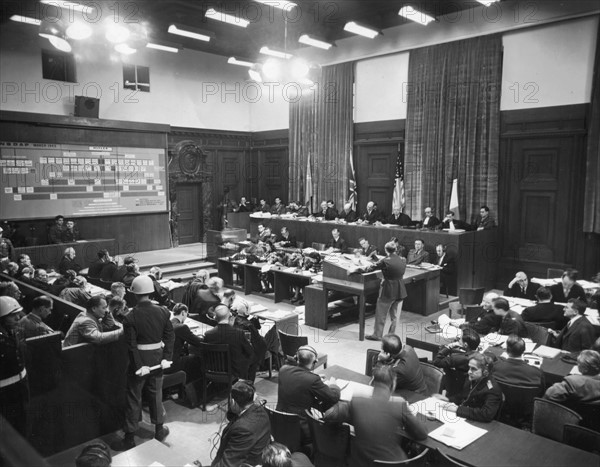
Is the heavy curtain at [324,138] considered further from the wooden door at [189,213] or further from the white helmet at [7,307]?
the white helmet at [7,307]

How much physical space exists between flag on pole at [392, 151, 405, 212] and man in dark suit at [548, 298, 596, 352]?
7606 mm

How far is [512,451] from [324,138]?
12622mm

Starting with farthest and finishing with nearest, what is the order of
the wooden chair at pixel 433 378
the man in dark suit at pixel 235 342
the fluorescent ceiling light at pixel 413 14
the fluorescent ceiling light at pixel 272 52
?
the fluorescent ceiling light at pixel 272 52 → the fluorescent ceiling light at pixel 413 14 → the man in dark suit at pixel 235 342 → the wooden chair at pixel 433 378

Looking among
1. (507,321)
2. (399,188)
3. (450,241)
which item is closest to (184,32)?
(399,188)

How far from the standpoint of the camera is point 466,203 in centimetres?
1199

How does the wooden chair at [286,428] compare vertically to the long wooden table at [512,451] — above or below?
below

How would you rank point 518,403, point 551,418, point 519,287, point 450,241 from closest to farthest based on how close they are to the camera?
1. point 551,418
2. point 518,403
3. point 519,287
4. point 450,241

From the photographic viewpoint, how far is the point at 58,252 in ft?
36.6

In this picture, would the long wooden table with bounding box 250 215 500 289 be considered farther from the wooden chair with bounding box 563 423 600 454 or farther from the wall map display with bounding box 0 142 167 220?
the wooden chair with bounding box 563 423 600 454

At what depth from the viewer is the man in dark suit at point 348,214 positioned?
13289mm

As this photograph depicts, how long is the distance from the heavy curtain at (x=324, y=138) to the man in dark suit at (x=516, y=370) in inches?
411

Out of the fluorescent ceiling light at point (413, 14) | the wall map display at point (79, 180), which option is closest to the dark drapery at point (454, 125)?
the fluorescent ceiling light at point (413, 14)

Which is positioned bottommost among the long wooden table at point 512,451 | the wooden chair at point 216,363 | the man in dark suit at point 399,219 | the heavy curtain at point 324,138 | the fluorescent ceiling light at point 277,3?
the wooden chair at point 216,363

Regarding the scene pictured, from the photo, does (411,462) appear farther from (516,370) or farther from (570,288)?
(570,288)
